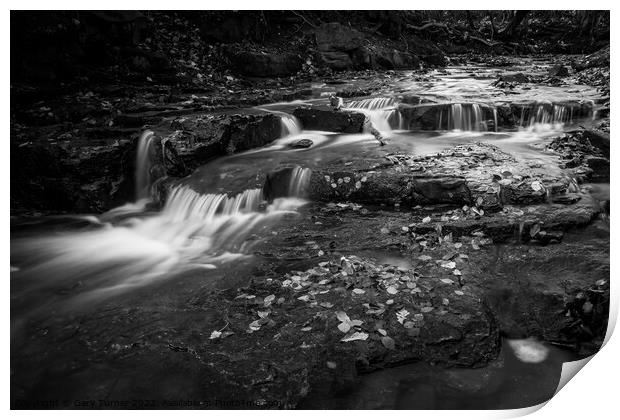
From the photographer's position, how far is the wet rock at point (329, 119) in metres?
6.13

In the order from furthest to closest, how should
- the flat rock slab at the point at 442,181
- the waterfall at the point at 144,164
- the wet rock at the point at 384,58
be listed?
1. the wet rock at the point at 384,58
2. the waterfall at the point at 144,164
3. the flat rock slab at the point at 442,181

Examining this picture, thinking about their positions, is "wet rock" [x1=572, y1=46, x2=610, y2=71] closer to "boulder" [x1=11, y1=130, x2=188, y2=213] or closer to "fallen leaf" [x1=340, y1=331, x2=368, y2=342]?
"fallen leaf" [x1=340, y1=331, x2=368, y2=342]

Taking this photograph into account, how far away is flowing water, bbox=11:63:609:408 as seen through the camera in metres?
2.44

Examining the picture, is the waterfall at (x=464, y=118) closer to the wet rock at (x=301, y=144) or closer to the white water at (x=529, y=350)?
the wet rock at (x=301, y=144)

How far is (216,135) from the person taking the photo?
525 cm

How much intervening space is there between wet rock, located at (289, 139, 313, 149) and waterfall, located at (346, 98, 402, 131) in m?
1.26

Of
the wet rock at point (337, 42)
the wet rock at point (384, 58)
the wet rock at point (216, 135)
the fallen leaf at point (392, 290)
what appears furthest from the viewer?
the wet rock at point (384, 58)

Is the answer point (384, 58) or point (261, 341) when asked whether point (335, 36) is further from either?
point (261, 341)

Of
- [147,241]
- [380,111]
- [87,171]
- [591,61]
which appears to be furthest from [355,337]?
[380,111]

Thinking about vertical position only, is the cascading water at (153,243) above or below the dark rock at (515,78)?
below

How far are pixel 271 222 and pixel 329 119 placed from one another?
8.71ft

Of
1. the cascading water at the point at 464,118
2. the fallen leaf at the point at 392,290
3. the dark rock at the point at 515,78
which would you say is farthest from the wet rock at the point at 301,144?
the dark rock at the point at 515,78

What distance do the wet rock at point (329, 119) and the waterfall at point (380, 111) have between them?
0.92ft
